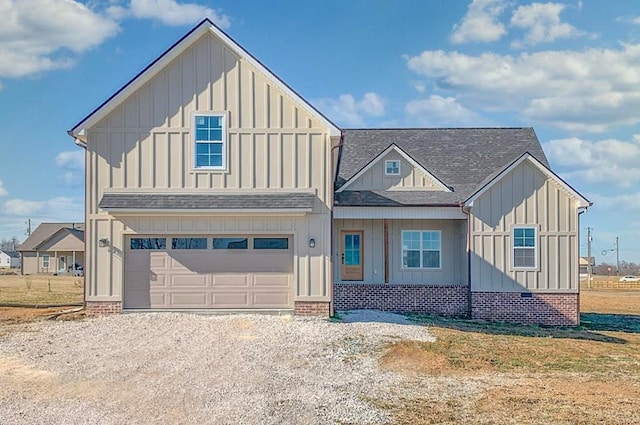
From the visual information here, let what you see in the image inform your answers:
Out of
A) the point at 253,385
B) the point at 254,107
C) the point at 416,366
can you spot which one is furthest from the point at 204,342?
the point at 254,107

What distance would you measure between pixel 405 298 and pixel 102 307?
9298mm

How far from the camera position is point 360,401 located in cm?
961

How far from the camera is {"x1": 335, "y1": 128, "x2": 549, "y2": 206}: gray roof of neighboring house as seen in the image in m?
21.5

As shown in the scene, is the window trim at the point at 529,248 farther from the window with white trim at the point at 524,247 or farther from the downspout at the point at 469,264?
the downspout at the point at 469,264

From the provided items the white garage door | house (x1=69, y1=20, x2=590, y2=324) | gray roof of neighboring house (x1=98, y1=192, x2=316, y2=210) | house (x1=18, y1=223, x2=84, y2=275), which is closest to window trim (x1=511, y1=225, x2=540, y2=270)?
house (x1=69, y1=20, x2=590, y2=324)

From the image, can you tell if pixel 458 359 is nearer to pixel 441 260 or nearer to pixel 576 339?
pixel 576 339

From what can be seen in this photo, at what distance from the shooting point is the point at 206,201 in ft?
55.2

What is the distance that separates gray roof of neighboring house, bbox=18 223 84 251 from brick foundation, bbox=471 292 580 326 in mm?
48575

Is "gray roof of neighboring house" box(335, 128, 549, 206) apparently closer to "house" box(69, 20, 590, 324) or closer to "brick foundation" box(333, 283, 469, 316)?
"brick foundation" box(333, 283, 469, 316)

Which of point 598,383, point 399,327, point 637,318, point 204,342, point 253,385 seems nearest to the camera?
point 253,385

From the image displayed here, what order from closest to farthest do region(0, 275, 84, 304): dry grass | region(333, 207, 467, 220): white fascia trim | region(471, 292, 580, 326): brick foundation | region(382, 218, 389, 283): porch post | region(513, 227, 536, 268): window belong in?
region(471, 292, 580, 326): brick foundation < region(513, 227, 536, 268): window < region(333, 207, 467, 220): white fascia trim < region(382, 218, 389, 283): porch post < region(0, 275, 84, 304): dry grass

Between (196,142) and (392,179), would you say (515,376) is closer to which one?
(196,142)

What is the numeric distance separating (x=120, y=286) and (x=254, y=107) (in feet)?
19.8

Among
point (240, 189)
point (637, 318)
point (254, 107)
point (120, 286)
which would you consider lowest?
point (637, 318)
